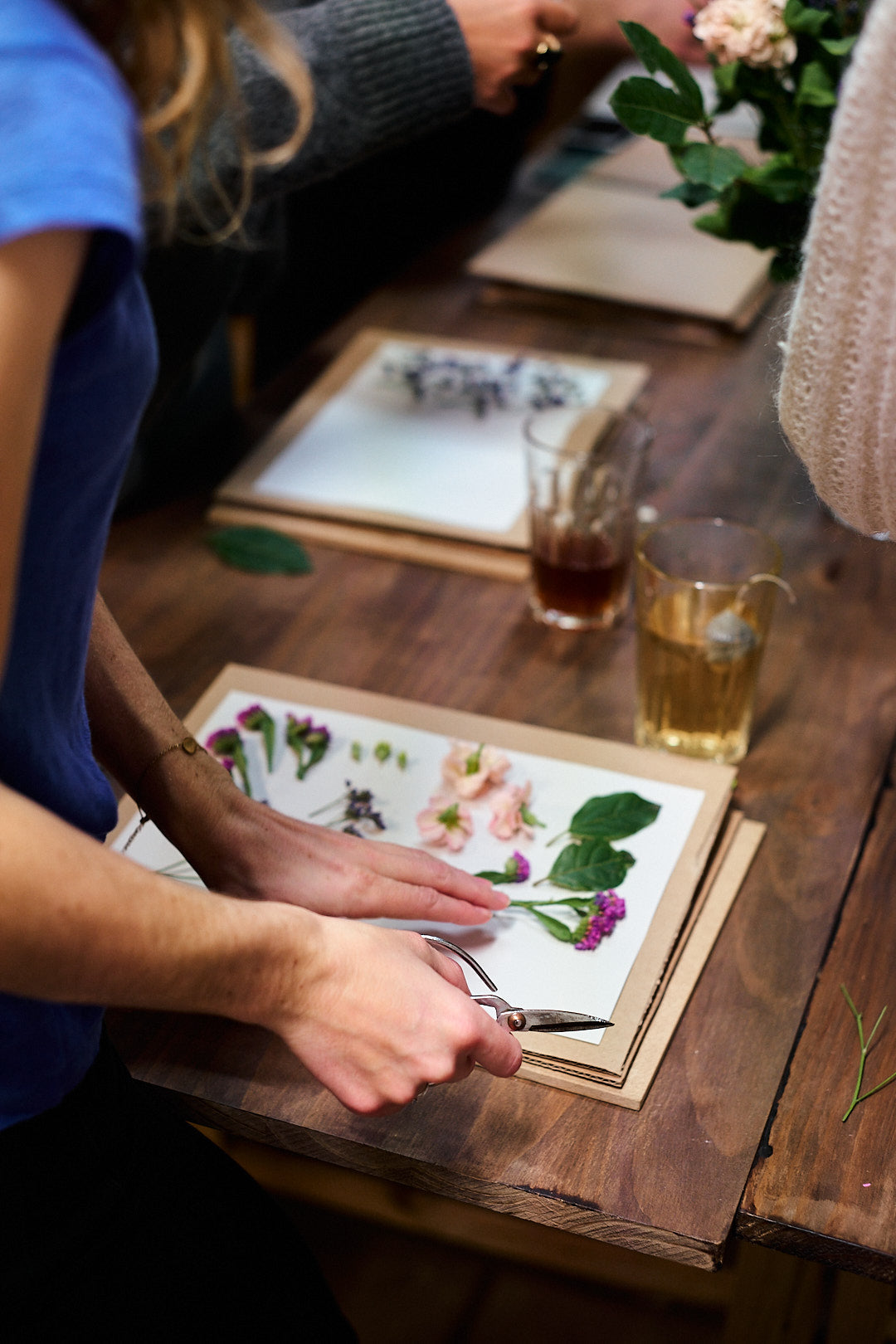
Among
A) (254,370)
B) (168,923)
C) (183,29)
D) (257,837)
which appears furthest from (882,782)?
(254,370)

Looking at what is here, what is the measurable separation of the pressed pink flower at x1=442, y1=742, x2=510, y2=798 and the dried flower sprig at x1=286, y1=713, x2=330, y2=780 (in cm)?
10

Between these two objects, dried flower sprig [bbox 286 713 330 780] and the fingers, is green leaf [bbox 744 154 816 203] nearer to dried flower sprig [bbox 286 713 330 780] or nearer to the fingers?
the fingers

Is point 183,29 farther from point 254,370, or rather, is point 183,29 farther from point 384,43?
point 254,370

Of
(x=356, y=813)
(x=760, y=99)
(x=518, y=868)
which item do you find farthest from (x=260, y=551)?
(x=760, y=99)

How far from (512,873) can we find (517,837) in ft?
0.14

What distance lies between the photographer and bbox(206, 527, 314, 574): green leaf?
3.88 feet

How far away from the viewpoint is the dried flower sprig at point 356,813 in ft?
2.89

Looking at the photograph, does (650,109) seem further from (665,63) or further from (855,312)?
(855,312)

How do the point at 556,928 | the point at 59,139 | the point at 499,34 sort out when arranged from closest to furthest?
the point at 59,139 → the point at 556,928 → the point at 499,34

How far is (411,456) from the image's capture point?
4.32 feet

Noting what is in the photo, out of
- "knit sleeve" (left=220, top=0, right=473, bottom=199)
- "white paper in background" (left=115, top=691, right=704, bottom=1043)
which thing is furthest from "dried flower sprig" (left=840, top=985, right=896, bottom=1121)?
"knit sleeve" (left=220, top=0, right=473, bottom=199)

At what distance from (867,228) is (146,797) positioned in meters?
0.54

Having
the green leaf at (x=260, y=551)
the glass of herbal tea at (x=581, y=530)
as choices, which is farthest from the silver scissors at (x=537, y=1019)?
the green leaf at (x=260, y=551)

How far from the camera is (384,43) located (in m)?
1.23
